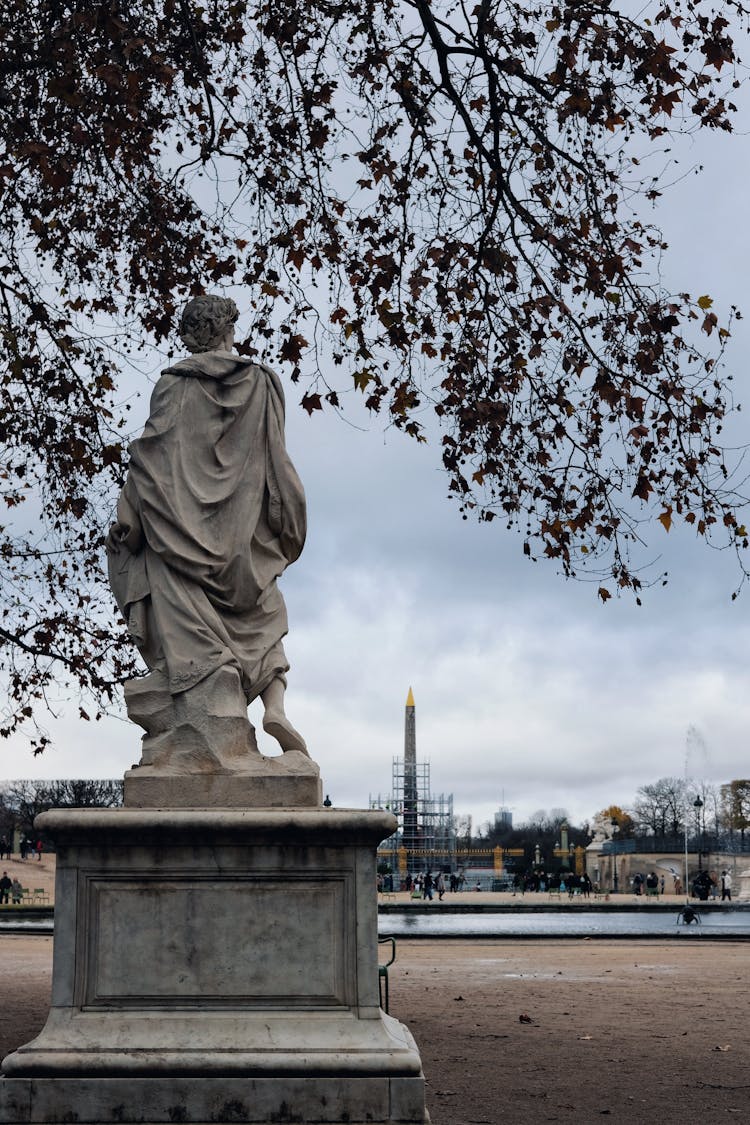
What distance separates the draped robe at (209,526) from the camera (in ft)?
19.2

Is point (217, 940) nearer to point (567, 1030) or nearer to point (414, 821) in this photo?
point (567, 1030)

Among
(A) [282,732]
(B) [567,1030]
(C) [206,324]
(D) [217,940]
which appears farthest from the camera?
(B) [567,1030]

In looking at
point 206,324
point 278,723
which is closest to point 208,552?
point 278,723

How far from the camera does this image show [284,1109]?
5059 millimetres

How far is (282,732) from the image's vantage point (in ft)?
19.2

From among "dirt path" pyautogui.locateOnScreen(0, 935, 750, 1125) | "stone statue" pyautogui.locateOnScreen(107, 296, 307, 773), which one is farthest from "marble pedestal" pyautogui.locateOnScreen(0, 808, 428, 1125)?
"dirt path" pyautogui.locateOnScreen(0, 935, 750, 1125)

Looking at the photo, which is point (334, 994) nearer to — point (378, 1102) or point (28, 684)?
point (378, 1102)

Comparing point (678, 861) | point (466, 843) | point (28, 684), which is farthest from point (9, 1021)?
point (466, 843)

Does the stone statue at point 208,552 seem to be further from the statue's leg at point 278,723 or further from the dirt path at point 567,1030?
the dirt path at point 567,1030

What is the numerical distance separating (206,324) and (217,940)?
2741 millimetres

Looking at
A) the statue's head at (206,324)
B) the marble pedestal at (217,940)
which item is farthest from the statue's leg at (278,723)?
the statue's head at (206,324)

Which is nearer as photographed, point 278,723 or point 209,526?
point 278,723

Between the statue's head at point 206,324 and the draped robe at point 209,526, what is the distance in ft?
0.33

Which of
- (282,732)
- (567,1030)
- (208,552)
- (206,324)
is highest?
(206,324)
